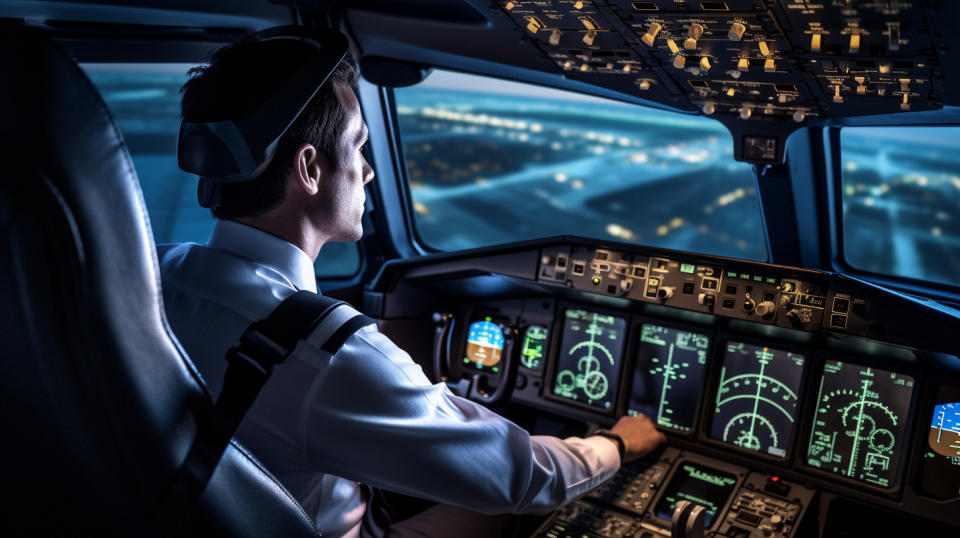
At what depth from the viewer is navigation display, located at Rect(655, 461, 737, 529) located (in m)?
2.41

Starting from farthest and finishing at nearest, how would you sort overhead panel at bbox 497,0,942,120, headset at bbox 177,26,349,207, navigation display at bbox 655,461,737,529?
navigation display at bbox 655,461,737,529 < overhead panel at bbox 497,0,942,120 < headset at bbox 177,26,349,207

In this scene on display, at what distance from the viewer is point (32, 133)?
2.48 feet

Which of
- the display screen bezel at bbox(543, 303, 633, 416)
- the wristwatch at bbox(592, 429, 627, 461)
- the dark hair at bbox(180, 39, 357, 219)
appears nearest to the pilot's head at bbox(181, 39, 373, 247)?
the dark hair at bbox(180, 39, 357, 219)

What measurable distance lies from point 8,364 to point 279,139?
71 centimetres

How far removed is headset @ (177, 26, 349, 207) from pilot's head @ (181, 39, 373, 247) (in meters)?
0.02

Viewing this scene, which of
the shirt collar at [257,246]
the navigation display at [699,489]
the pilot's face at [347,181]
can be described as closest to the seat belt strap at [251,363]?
the shirt collar at [257,246]

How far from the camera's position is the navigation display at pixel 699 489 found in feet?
7.91

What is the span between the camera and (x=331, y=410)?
3.99 ft

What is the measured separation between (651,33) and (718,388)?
128 centimetres

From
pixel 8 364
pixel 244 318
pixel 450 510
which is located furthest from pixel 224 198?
pixel 450 510

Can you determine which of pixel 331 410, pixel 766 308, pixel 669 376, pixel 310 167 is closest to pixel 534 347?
pixel 669 376

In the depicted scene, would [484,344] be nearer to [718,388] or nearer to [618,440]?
[718,388]

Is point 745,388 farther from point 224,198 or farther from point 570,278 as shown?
Answer: point 224,198

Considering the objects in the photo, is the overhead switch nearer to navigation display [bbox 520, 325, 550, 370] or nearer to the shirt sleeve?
the shirt sleeve
